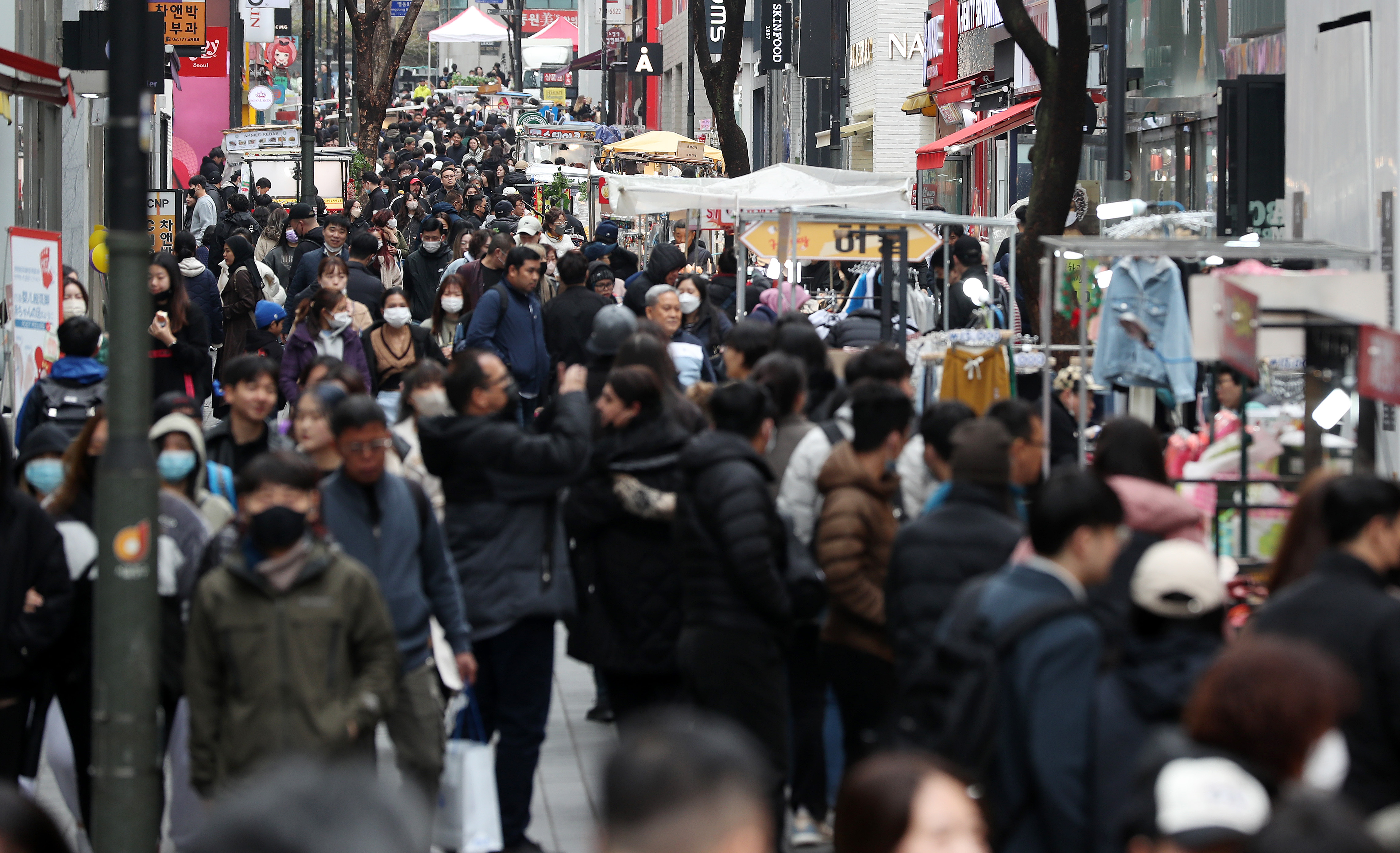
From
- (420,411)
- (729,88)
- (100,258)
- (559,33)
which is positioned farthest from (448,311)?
(559,33)

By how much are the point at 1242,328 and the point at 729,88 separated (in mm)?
19701

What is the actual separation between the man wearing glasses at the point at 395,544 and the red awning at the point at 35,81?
8.14m

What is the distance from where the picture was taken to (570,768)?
→ 7.64 meters

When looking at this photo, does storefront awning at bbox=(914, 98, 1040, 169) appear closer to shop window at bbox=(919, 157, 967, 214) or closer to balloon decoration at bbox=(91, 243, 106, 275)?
shop window at bbox=(919, 157, 967, 214)

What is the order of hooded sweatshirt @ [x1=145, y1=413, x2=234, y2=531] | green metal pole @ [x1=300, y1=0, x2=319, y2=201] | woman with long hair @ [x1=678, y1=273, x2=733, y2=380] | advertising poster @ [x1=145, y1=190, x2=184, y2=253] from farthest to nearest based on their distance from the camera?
green metal pole @ [x1=300, y1=0, x2=319, y2=201] → advertising poster @ [x1=145, y1=190, x2=184, y2=253] → woman with long hair @ [x1=678, y1=273, x2=733, y2=380] → hooded sweatshirt @ [x1=145, y1=413, x2=234, y2=531]

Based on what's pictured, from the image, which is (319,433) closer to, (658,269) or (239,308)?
→ (658,269)

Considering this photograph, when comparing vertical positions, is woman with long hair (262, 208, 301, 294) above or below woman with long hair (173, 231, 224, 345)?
above

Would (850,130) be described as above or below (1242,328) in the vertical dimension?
above

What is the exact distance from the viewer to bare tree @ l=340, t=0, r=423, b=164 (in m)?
34.7

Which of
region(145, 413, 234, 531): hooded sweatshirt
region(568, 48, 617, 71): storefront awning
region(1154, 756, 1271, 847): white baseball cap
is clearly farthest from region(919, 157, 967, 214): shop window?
region(568, 48, 617, 71): storefront awning

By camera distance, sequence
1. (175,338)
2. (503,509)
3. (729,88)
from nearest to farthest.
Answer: (503,509), (175,338), (729,88)

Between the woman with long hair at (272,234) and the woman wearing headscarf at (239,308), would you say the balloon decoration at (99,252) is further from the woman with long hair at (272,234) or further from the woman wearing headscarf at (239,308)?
the woman with long hair at (272,234)

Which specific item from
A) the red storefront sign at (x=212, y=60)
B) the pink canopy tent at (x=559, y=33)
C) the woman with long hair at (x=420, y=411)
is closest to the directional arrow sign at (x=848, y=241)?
the woman with long hair at (x=420, y=411)

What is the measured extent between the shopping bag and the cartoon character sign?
66.3 meters
